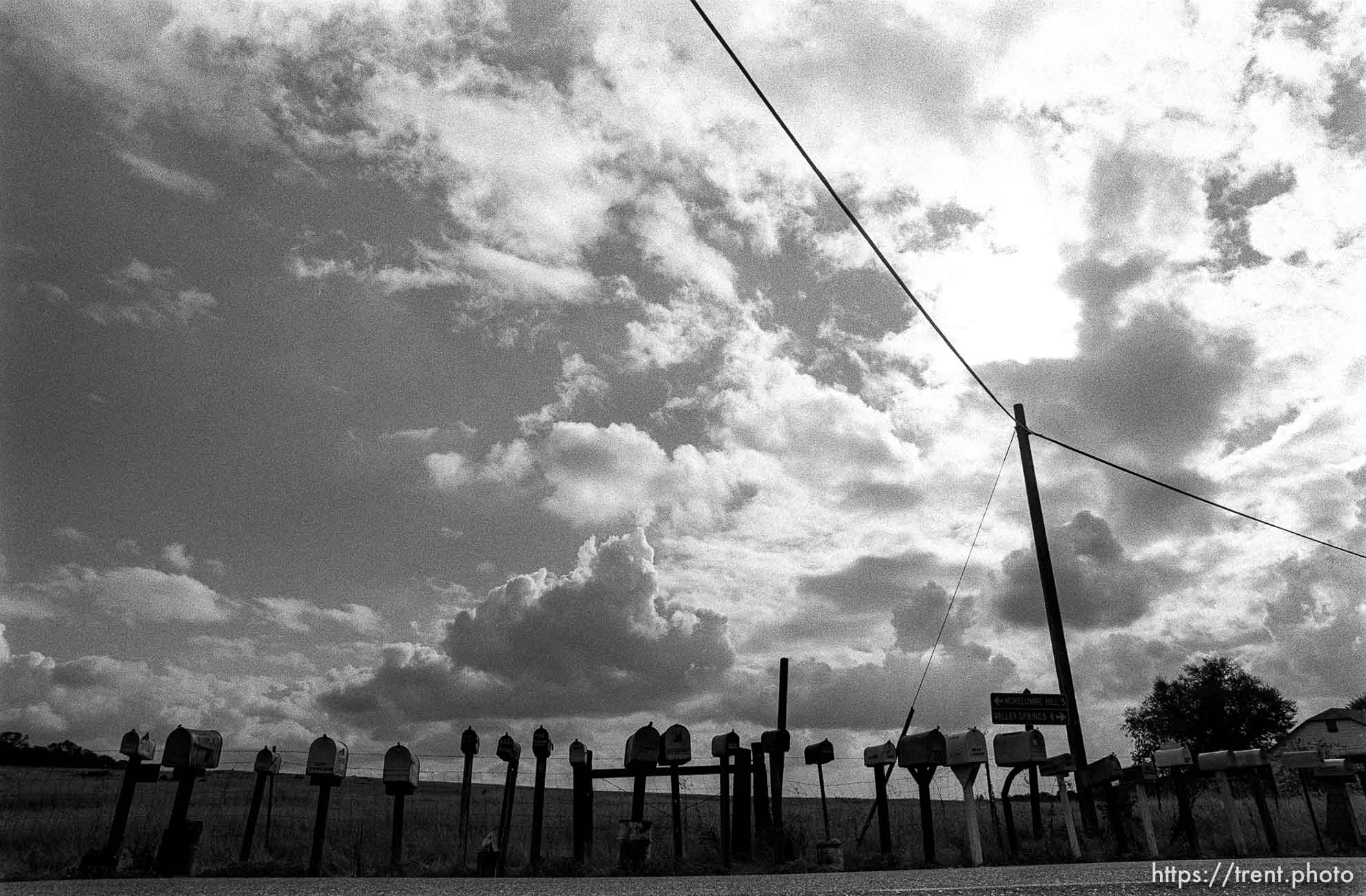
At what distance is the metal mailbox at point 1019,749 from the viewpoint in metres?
15.0

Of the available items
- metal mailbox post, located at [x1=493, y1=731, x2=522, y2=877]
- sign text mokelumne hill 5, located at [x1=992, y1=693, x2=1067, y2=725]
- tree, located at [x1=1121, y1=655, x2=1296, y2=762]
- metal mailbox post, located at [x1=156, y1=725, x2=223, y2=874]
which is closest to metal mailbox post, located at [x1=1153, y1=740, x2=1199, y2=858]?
sign text mokelumne hill 5, located at [x1=992, y1=693, x2=1067, y2=725]

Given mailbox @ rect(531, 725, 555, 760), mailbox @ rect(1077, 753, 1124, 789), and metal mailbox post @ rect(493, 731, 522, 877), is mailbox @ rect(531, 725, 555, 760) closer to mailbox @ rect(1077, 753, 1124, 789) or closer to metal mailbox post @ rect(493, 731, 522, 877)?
metal mailbox post @ rect(493, 731, 522, 877)

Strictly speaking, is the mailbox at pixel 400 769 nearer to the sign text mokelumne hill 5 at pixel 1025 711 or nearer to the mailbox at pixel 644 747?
the mailbox at pixel 644 747

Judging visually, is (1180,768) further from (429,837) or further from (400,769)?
(429,837)

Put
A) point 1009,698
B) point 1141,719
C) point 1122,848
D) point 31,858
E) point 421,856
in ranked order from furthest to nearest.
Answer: point 1141,719 → point 1009,698 → point 1122,848 → point 421,856 → point 31,858

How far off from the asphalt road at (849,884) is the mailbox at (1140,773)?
3203mm

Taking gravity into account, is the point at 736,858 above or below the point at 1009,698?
below

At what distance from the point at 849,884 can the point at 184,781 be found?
27.5 ft

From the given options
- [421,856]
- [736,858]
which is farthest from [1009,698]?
[421,856]

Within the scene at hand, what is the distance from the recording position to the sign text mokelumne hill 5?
16844mm

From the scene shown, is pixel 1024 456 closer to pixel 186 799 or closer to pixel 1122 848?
pixel 1122 848

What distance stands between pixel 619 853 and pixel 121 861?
20.8 feet

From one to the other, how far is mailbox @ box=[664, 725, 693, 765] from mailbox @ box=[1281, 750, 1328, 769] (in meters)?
10.1

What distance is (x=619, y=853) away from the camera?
12625mm
